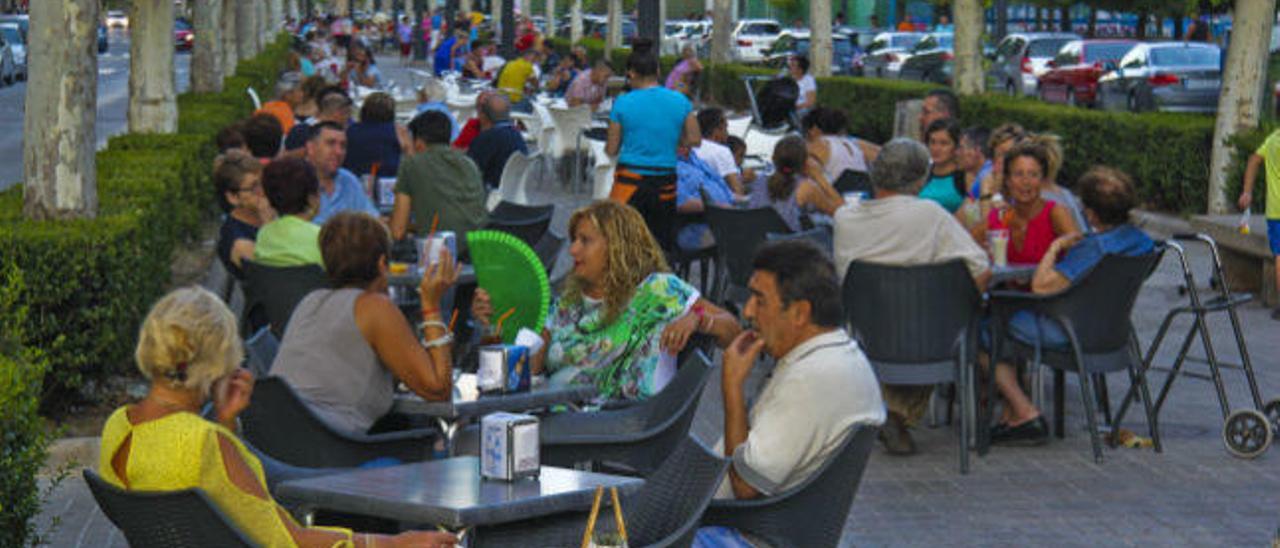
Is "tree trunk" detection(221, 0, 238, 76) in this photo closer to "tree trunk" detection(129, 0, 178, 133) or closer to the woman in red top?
"tree trunk" detection(129, 0, 178, 133)

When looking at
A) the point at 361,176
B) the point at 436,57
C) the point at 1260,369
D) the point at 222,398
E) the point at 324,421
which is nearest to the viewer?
the point at 222,398

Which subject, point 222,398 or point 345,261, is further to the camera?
point 345,261

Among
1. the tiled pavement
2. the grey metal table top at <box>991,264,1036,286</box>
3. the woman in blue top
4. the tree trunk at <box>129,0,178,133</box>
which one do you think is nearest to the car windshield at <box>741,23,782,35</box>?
the tree trunk at <box>129,0,178,133</box>

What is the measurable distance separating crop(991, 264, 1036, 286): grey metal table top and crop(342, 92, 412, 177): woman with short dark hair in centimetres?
556

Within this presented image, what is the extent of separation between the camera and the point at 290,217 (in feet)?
30.8

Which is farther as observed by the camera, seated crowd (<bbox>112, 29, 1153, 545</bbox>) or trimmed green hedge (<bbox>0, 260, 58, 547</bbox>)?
trimmed green hedge (<bbox>0, 260, 58, 547</bbox>)

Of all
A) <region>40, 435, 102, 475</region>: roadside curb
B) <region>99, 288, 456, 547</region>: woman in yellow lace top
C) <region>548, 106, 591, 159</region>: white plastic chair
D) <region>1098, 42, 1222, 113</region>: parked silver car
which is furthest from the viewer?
<region>1098, 42, 1222, 113</region>: parked silver car

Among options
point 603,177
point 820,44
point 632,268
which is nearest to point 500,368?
point 632,268

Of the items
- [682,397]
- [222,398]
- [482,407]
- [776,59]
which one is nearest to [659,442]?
[682,397]

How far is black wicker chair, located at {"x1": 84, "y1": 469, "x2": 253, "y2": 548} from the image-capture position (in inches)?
181

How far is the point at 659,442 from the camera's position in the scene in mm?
6383

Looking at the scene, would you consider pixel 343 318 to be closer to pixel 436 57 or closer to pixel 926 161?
pixel 926 161

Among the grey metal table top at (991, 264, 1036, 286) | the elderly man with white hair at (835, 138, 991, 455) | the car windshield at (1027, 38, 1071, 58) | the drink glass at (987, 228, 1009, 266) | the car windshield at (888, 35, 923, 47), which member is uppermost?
the elderly man with white hair at (835, 138, 991, 455)

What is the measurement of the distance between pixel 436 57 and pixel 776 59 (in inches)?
399
